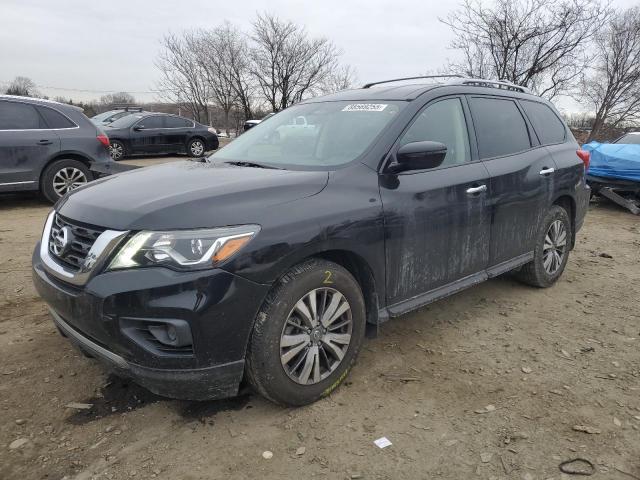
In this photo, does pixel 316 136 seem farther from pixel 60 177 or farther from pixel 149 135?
pixel 149 135

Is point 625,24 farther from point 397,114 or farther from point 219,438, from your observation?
point 219,438

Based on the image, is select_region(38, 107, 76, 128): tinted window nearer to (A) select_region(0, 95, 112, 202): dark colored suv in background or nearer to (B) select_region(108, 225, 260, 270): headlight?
(A) select_region(0, 95, 112, 202): dark colored suv in background

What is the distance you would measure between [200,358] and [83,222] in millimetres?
904

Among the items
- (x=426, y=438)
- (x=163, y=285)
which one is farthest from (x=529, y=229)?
(x=163, y=285)

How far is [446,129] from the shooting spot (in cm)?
350

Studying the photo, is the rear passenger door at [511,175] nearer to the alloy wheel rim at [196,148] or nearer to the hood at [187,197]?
the hood at [187,197]

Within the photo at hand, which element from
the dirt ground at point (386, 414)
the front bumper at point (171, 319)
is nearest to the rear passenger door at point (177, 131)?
the dirt ground at point (386, 414)

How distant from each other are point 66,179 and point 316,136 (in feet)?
19.7

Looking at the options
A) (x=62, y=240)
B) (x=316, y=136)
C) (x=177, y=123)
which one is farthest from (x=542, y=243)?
(x=177, y=123)

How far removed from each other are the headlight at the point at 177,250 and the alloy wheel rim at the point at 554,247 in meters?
3.30

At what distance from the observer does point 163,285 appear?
7.15 feet

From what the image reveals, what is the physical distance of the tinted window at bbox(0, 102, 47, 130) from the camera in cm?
736

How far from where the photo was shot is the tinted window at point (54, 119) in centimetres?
773

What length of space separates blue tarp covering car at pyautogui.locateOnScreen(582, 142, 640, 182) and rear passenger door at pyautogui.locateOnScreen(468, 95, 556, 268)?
219 inches
